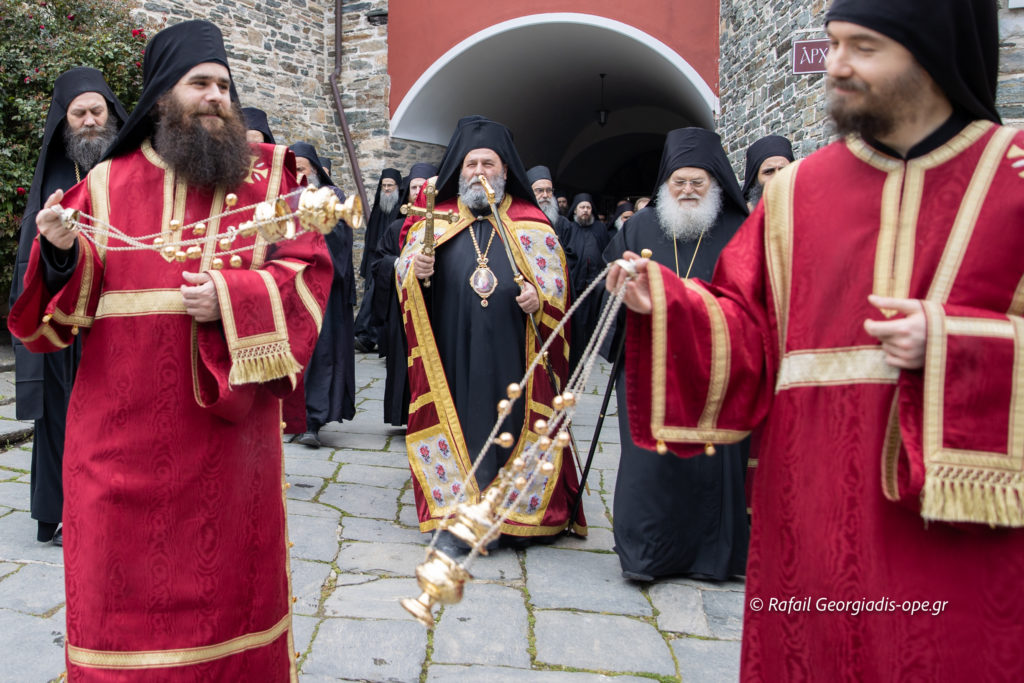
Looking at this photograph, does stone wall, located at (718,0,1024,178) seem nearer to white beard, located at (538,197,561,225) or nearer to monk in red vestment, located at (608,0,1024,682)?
white beard, located at (538,197,561,225)

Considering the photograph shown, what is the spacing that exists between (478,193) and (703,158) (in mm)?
1155

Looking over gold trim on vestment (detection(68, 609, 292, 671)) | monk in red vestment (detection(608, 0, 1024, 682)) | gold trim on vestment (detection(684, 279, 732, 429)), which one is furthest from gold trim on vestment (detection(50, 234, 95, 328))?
gold trim on vestment (detection(684, 279, 732, 429))

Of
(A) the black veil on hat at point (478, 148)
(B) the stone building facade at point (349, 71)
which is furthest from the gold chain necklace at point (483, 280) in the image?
(B) the stone building facade at point (349, 71)

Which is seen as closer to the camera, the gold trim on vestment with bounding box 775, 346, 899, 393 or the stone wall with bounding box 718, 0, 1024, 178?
the gold trim on vestment with bounding box 775, 346, 899, 393

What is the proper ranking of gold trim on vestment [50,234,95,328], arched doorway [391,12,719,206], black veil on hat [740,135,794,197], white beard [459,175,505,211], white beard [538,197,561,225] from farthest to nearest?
arched doorway [391,12,719,206] → white beard [538,197,561,225] → black veil on hat [740,135,794,197] → white beard [459,175,505,211] → gold trim on vestment [50,234,95,328]

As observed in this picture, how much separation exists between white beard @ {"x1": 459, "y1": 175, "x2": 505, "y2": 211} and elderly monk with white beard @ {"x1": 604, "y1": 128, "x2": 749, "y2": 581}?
872mm

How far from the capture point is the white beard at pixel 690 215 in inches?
162

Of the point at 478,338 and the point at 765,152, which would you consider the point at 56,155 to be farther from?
the point at 765,152

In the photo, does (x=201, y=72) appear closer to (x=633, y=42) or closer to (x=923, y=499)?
(x=923, y=499)

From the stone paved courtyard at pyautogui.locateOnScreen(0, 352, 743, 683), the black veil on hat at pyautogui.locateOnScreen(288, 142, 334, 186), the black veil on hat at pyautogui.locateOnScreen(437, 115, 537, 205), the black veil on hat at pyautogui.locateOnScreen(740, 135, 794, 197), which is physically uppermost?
the black veil on hat at pyautogui.locateOnScreen(288, 142, 334, 186)

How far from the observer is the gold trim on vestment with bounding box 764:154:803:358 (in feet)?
6.51

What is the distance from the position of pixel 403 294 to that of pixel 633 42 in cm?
876

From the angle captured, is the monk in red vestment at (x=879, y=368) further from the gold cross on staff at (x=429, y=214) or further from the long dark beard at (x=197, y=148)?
the gold cross on staff at (x=429, y=214)

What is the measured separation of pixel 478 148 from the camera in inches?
179
